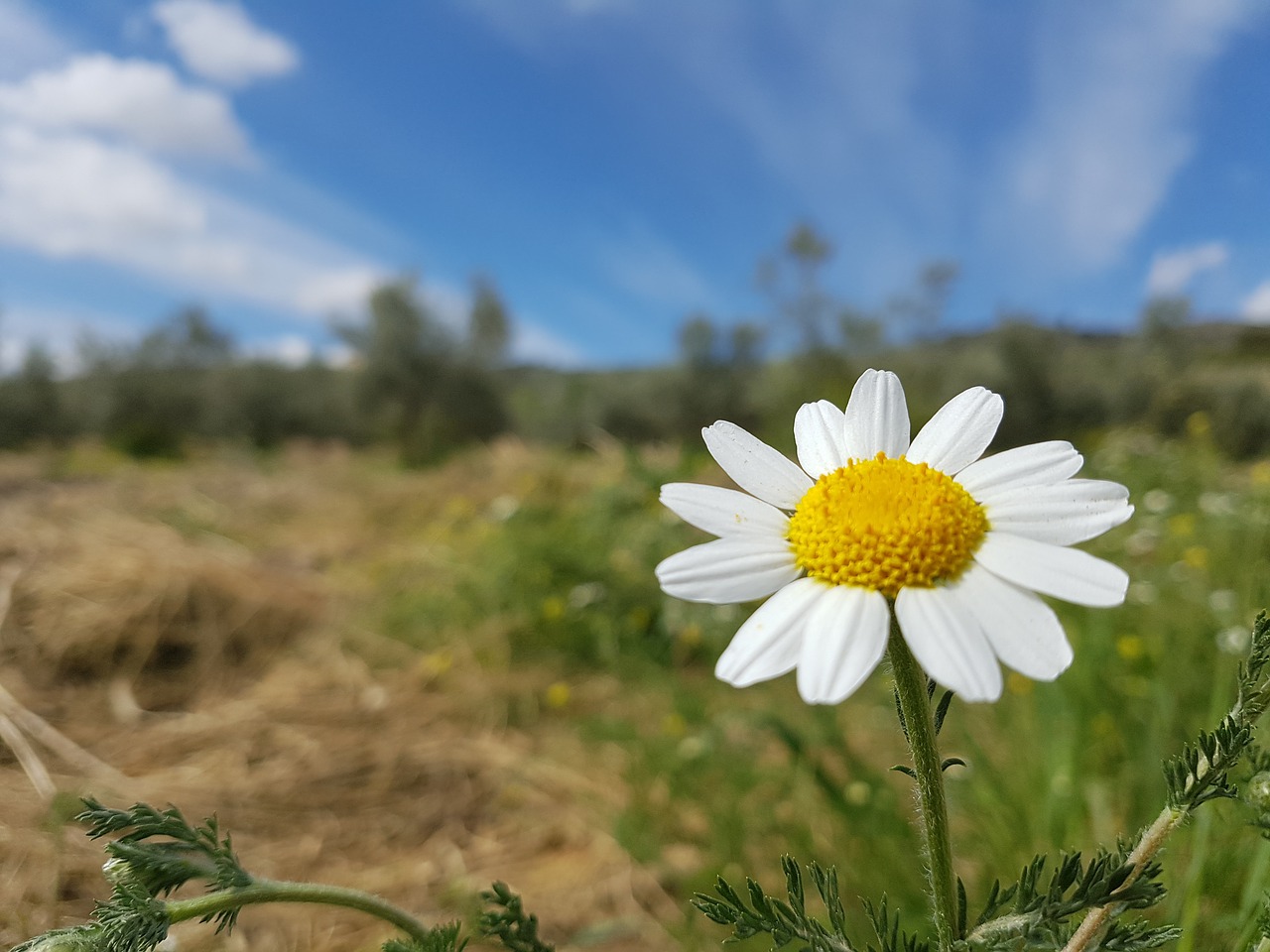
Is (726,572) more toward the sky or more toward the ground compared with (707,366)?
more toward the ground

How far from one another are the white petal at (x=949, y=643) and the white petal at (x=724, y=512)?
0.15 m

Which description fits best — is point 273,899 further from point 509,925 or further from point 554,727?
point 554,727

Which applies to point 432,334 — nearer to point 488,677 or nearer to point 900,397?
point 488,677

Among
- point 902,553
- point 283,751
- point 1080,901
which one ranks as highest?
point 902,553

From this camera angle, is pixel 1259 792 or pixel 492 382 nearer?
pixel 1259 792

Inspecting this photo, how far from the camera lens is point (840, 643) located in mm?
560

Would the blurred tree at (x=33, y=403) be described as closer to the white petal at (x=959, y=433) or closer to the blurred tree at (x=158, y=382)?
the blurred tree at (x=158, y=382)

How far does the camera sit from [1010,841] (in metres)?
1.52

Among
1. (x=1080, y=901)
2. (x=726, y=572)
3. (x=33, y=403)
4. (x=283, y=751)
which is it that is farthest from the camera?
(x=33, y=403)

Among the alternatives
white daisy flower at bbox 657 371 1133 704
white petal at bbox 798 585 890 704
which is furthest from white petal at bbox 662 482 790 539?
white petal at bbox 798 585 890 704

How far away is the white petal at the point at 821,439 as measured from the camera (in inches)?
31.3

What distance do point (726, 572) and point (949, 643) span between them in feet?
0.60

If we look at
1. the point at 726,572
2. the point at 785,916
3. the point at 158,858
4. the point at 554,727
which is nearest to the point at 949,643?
the point at 726,572

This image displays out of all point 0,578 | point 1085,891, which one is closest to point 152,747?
point 0,578
